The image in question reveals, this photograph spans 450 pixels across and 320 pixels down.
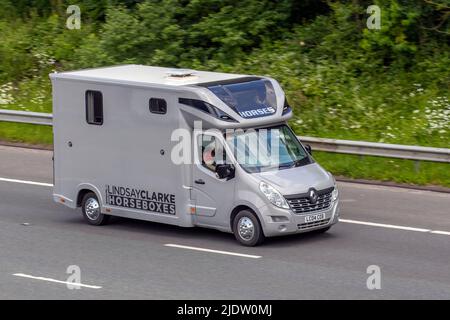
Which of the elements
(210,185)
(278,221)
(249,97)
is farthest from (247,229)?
(249,97)

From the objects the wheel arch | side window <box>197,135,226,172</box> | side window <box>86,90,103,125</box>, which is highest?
side window <box>86,90,103,125</box>

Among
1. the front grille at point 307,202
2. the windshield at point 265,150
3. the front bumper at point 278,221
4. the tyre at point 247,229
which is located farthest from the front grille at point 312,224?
the windshield at point 265,150

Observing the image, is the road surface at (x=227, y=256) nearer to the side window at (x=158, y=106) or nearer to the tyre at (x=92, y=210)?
the tyre at (x=92, y=210)

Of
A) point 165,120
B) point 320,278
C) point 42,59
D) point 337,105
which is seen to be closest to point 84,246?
point 165,120

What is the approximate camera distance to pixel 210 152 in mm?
16766

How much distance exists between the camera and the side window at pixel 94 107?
17812 mm

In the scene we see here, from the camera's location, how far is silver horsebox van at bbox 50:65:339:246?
16.4 metres

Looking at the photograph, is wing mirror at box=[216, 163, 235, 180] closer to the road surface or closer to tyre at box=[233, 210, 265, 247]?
tyre at box=[233, 210, 265, 247]

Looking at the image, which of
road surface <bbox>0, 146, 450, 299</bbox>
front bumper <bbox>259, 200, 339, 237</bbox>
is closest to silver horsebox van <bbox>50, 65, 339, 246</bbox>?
front bumper <bbox>259, 200, 339, 237</bbox>

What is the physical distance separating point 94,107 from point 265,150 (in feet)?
9.80

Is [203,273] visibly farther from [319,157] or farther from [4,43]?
[4,43]

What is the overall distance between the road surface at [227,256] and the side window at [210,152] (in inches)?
47.8

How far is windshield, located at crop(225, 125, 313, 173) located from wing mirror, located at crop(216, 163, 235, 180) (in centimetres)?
17

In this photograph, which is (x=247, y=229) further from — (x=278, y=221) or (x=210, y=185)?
(x=210, y=185)
